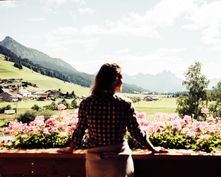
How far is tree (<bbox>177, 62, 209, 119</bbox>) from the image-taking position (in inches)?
1266

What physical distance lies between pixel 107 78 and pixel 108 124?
0.30 metres

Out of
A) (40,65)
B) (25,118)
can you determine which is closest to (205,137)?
(25,118)

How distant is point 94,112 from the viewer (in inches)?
99.7

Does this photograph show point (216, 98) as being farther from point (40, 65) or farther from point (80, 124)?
point (40, 65)

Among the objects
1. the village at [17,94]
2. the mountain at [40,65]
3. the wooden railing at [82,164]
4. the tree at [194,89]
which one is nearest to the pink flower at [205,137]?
the wooden railing at [82,164]

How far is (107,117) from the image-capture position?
2.50 m

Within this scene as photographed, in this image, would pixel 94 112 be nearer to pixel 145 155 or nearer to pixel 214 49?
pixel 145 155

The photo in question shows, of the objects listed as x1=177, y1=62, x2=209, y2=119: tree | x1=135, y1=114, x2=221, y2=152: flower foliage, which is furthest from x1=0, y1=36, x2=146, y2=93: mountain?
x1=135, y1=114, x2=221, y2=152: flower foliage

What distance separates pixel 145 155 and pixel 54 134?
951mm

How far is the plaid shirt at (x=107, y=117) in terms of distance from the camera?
2502mm

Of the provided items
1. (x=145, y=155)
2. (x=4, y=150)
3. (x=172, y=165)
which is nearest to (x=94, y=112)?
(x=145, y=155)

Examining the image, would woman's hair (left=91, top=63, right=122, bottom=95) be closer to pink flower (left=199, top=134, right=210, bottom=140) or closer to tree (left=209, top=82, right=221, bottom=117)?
pink flower (left=199, top=134, right=210, bottom=140)

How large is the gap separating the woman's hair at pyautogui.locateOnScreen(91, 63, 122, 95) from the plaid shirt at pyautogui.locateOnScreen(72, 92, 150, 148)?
4cm

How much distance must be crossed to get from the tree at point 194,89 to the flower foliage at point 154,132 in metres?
28.6
